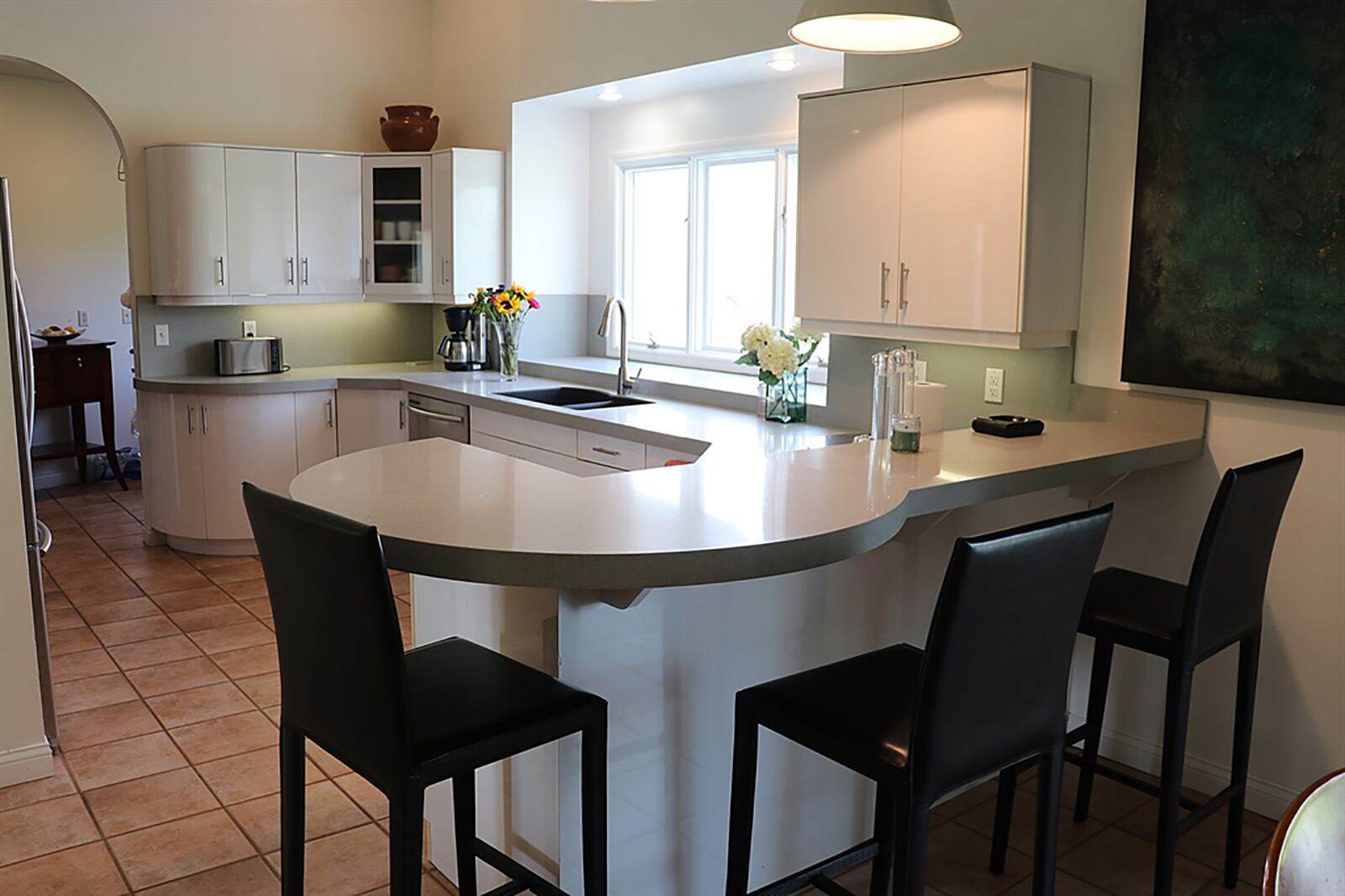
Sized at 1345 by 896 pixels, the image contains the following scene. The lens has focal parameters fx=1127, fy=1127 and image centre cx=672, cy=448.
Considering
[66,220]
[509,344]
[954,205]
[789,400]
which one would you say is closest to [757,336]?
[789,400]

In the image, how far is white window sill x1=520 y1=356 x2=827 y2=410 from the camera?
443cm

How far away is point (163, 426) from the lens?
5383 mm

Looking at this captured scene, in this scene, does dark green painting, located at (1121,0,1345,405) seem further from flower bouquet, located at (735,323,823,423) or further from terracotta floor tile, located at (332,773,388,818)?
terracotta floor tile, located at (332,773,388,818)

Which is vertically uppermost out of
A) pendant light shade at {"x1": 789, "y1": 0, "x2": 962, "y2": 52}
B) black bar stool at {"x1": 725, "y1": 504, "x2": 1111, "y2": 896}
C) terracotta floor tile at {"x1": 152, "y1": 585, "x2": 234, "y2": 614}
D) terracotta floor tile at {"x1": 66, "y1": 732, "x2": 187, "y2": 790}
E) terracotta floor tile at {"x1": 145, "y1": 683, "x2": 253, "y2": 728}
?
pendant light shade at {"x1": 789, "y1": 0, "x2": 962, "y2": 52}

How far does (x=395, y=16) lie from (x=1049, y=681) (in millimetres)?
5254

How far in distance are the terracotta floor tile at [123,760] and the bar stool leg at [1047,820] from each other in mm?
2411

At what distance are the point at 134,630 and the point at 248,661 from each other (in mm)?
658

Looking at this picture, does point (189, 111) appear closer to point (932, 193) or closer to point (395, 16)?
point (395, 16)

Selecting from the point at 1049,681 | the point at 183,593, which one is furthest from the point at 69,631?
the point at 1049,681

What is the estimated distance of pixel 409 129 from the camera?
5688 mm

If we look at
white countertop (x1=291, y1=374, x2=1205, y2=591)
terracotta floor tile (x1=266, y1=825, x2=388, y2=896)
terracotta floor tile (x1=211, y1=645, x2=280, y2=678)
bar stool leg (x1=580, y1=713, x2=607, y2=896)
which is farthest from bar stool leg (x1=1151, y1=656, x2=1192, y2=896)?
terracotta floor tile (x1=211, y1=645, x2=280, y2=678)

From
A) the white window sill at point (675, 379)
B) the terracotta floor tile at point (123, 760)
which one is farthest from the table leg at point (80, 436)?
the terracotta floor tile at point (123, 760)

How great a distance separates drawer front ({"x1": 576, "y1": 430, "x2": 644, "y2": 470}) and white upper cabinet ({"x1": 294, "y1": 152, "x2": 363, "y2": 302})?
2.07 m

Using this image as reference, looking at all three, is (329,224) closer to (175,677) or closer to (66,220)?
(175,677)
